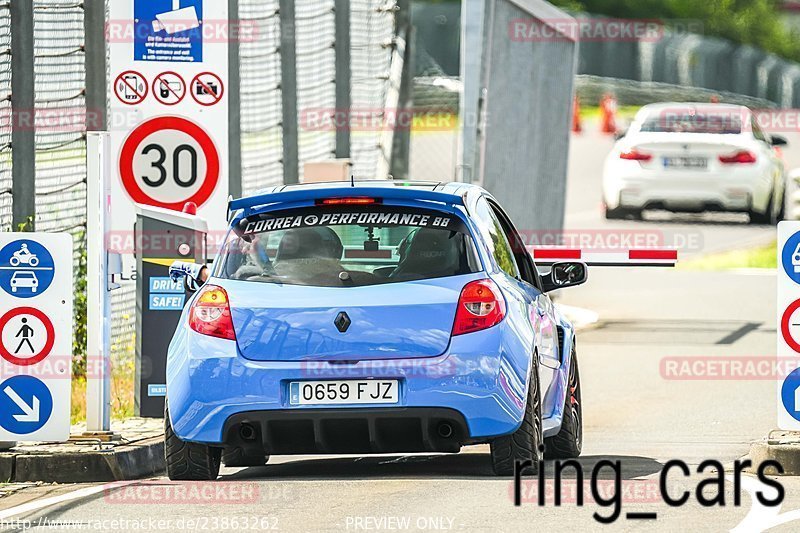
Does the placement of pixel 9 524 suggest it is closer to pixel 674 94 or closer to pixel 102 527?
pixel 102 527

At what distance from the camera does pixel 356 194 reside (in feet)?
33.2

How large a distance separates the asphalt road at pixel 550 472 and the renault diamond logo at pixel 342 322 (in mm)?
772

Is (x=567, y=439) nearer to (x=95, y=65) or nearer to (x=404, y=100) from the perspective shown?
(x=95, y=65)

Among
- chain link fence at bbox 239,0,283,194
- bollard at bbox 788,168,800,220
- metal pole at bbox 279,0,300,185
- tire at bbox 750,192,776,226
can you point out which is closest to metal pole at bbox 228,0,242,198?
chain link fence at bbox 239,0,283,194

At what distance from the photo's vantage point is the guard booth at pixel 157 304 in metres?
12.7

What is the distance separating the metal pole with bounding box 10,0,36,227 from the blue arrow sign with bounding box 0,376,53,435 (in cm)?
318

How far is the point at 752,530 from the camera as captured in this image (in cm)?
848

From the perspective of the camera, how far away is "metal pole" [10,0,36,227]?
14.0 m

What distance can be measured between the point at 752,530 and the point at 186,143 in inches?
238

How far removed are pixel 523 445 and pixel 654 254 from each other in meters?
4.54

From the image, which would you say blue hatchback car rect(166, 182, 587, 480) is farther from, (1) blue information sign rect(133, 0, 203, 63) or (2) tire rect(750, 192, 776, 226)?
(2) tire rect(750, 192, 776, 226)

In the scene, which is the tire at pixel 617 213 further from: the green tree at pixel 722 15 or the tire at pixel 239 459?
the green tree at pixel 722 15
